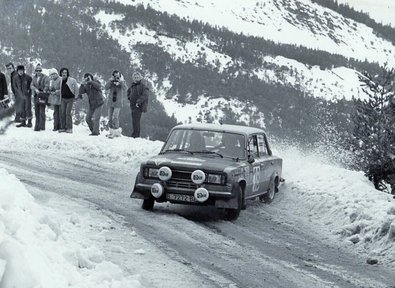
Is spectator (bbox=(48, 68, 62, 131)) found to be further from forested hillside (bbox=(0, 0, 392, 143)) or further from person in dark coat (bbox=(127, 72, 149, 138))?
forested hillside (bbox=(0, 0, 392, 143))

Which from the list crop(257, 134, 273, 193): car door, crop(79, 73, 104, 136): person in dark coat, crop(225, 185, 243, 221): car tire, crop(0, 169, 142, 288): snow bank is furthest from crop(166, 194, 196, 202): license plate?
crop(79, 73, 104, 136): person in dark coat

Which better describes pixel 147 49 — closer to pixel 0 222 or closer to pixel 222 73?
pixel 222 73

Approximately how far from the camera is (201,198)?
30.2 feet

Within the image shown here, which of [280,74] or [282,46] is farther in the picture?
[282,46]

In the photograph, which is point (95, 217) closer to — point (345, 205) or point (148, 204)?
point (148, 204)

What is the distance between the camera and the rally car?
9297mm

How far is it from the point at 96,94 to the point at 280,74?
519 ft

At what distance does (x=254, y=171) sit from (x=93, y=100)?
Result: 8.80 m

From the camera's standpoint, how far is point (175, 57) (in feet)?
530

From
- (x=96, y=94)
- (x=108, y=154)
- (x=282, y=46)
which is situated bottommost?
(x=108, y=154)

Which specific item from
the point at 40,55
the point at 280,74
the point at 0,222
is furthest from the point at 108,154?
the point at 280,74

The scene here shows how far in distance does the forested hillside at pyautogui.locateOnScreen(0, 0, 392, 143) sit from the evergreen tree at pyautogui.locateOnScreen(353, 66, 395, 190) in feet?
271

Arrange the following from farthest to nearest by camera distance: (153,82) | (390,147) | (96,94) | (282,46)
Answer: (282,46)
(153,82)
(96,94)
(390,147)

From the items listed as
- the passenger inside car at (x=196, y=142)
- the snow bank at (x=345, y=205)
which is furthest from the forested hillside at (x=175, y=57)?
the passenger inside car at (x=196, y=142)
